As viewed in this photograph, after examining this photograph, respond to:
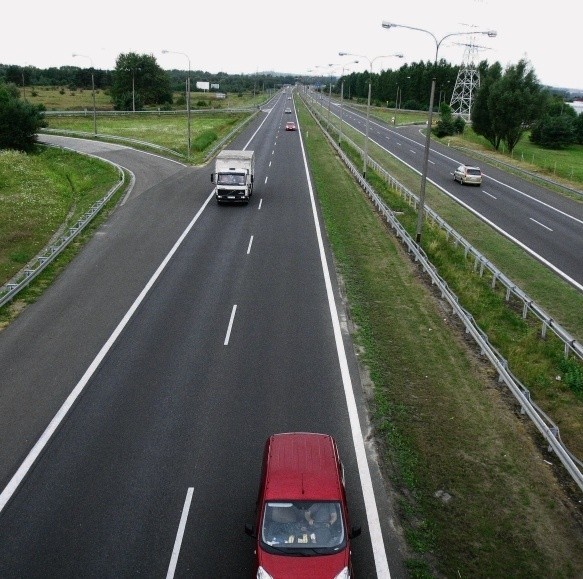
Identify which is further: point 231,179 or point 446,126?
point 446,126

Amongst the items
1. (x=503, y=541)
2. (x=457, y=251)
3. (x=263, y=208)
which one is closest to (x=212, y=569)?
(x=503, y=541)

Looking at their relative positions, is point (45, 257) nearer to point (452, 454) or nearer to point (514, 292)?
point (514, 292)

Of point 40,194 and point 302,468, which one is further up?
point 302,468

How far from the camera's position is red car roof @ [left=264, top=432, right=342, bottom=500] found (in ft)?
29.3

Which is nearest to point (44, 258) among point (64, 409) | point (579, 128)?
point (64, 409)

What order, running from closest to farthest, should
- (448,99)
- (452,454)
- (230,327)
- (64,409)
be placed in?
1. (452,454)
2. (64,409)
3. (230,327)
4. (448,99)

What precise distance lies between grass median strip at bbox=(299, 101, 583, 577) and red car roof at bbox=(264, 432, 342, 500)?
64.5 inches

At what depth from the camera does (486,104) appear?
65.5 metres

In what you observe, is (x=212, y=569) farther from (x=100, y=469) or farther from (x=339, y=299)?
(x=339, y=299)

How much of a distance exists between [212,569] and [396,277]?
49.5ft

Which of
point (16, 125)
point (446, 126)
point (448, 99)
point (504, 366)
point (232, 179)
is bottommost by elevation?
point (504, 366)

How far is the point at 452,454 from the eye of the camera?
38.2 feet

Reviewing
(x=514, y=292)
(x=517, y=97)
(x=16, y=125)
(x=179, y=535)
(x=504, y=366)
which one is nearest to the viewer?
(x=179, y=535)

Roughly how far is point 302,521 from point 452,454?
4284 millimetres
